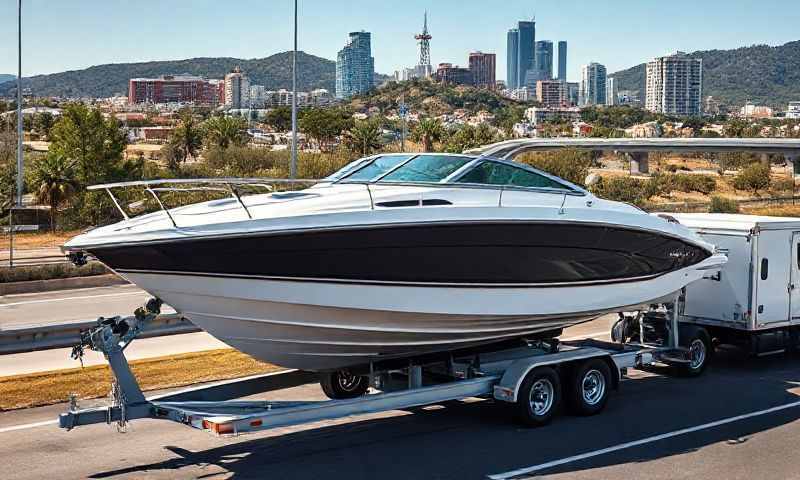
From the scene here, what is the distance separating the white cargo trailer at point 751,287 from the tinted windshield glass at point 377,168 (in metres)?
4.50

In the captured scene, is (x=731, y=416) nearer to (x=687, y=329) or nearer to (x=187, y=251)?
(x=687, y=329)

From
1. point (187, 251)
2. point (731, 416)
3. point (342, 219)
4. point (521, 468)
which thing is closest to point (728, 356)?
point (731, 416)

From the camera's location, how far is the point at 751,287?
1259cm

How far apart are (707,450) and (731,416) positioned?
149 centimetres

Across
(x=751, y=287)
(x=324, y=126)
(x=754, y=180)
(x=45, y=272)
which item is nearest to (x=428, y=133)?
(x=324, y=126)

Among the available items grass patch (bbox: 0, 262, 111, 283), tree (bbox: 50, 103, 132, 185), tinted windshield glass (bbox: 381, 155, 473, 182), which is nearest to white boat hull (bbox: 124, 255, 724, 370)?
tinted windshield glass (bbox: 381, 155, 473, 182)

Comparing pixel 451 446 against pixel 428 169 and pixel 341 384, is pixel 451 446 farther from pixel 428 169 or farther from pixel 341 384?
pixel 428 169

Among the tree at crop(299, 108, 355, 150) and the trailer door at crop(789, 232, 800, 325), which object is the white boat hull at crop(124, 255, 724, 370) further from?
the tree at crop(299, 108, 355, 150)

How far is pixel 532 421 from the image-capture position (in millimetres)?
10172

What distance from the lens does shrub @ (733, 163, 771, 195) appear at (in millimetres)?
64312

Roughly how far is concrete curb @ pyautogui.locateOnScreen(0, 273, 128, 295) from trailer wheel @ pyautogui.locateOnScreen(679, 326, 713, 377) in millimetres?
14548

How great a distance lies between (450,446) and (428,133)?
5019cm

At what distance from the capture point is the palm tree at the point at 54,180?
34500 mm

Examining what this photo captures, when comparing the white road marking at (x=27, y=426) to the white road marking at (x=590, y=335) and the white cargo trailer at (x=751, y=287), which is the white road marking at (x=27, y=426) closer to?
the white road marking at (x=590, y=335)
